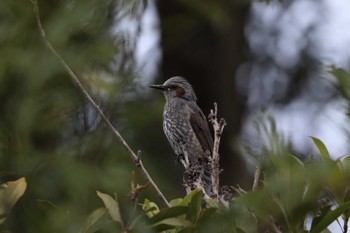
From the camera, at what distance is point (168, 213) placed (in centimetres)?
190

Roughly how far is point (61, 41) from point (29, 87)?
0.28 metres

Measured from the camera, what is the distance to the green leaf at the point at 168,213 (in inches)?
74.7

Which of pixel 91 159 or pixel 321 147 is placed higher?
pixel 321 147

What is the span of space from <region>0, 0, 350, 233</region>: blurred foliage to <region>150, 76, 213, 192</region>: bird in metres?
0.11

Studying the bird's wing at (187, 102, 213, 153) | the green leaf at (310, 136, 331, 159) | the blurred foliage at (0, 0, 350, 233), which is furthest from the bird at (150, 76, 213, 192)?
the green leaf at (310, 136, 331, 159)

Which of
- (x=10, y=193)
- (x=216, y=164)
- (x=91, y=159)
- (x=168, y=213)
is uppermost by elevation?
(x=10, y=193)

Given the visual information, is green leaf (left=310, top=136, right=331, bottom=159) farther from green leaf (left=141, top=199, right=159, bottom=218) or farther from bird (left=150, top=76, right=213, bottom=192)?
bird (left=150, top=76, right=213, bottom=192)

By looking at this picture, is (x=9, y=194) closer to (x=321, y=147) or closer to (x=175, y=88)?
(x=321, y=147)

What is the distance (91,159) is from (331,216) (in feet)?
5.96

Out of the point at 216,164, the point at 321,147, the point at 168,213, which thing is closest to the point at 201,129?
the point at 216,164

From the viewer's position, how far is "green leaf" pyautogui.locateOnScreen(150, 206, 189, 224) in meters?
1.90

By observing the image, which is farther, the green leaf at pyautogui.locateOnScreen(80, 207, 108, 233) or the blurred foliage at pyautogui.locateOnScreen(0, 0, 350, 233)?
the green leaf at pyautogui.locateOnScreen(80, 207, 108, 233)

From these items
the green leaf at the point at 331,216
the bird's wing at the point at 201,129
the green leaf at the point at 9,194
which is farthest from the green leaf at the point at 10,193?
the bird's wing at the point at 201,129

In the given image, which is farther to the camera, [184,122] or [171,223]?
Answer: [184,122]
